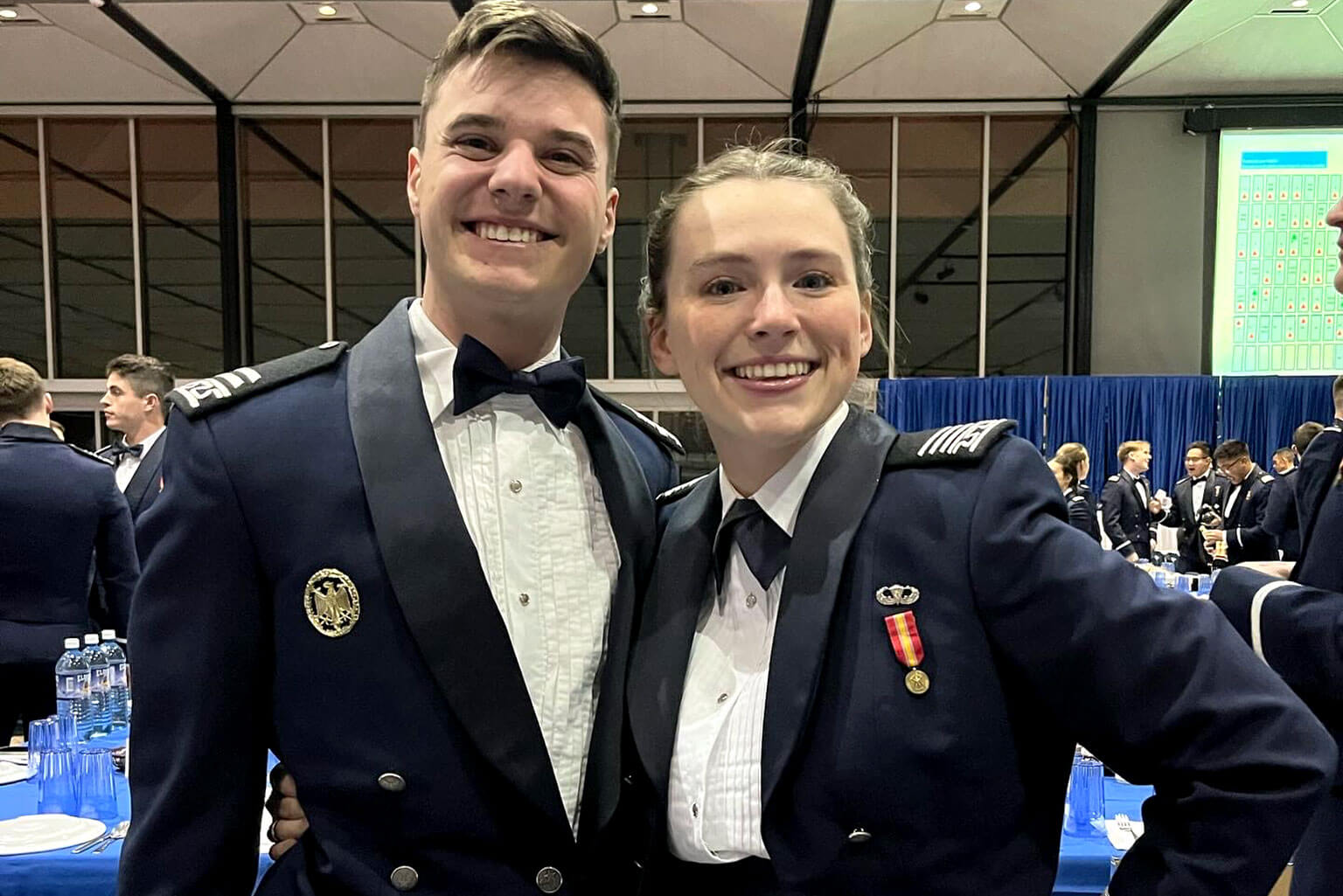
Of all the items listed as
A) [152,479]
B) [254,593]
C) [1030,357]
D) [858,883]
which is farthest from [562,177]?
[1030,357]

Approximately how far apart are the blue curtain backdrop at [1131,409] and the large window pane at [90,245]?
9.53 m

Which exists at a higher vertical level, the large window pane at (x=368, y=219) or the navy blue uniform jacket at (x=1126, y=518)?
the large window pane at (x=368, y=219)

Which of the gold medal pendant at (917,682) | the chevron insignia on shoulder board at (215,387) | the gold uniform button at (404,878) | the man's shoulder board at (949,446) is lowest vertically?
the gold uniform button at (404,878)

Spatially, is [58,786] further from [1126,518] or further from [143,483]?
[1126,518]

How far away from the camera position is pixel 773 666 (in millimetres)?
1180

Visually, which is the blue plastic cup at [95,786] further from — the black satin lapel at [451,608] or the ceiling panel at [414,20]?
the ceiling panel at [414,20]

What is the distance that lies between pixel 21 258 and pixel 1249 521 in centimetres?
1164

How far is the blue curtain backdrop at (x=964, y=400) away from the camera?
10172mm

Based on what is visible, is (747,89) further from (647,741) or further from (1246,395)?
(647,741)

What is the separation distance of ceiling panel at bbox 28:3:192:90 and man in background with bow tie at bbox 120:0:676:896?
351 inches

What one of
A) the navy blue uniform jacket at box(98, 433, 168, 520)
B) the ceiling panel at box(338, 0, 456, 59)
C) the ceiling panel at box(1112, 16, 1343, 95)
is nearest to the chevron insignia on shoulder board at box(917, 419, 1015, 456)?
the navy blue uniform jacket at box(98, 433, 168, 520)

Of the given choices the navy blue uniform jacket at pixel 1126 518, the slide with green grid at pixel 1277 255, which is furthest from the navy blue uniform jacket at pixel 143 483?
the slide with green grid at pixel 1277 255

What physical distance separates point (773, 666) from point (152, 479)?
4489 millimetres

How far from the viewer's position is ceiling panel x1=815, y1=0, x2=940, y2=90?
8438 mm
